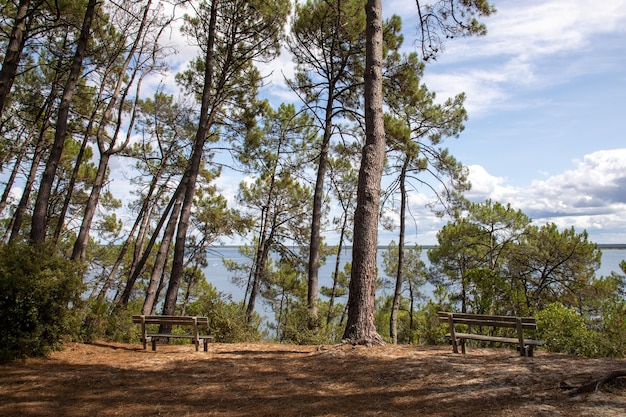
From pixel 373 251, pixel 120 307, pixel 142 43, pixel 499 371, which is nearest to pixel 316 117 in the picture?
pixel 142 43

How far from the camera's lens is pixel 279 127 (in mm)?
14164

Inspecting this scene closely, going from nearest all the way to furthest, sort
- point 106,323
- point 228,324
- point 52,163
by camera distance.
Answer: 1. point 52,163
2. point 106,323
3. point 228,324

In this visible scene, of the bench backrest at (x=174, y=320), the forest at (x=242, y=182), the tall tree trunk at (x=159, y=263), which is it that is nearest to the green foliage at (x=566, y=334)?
the forest at (x=242, y=182)

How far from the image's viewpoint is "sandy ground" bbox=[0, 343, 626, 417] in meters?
3.48

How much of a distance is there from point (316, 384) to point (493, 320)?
9.06ft

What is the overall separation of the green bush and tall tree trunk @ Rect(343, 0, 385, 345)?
419cm

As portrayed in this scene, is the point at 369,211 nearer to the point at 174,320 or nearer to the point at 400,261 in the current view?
A: the point at 174,320

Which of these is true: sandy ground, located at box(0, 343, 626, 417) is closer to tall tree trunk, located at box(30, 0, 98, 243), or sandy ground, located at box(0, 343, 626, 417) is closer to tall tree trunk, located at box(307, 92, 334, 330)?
tall tree trunk, located at box(30, 0, 98, 243)

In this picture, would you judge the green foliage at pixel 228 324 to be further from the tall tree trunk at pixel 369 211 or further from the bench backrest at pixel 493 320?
the bench backrest at pixel 493 320

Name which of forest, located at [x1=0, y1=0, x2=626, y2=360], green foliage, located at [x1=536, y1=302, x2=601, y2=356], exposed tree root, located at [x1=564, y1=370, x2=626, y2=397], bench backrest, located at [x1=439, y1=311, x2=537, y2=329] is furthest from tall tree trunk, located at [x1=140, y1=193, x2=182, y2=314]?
green foliage, located at [x1=536, y1=302, x2=601, y2=356]

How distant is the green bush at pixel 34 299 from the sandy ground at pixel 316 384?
250 mm

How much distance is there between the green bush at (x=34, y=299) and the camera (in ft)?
17.0

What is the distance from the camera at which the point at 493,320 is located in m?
5.52

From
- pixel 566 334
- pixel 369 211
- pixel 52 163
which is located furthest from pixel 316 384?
pixel 52 163
